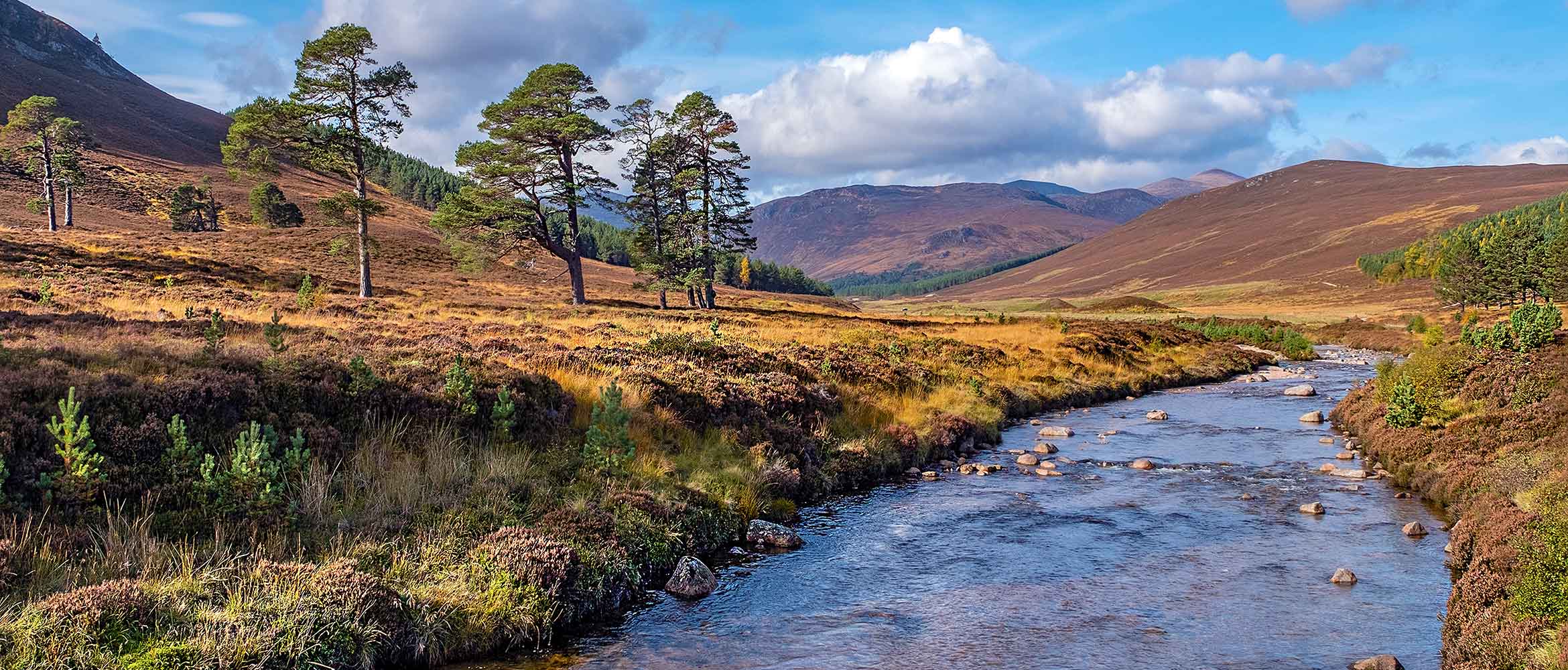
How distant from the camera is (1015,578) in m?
11.0

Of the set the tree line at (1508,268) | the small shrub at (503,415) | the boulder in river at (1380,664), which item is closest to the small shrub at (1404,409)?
the boulder in river at (1380,664)

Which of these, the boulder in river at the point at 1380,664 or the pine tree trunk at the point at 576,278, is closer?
the boulder in river at the point at 1380,664

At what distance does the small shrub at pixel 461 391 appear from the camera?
43.0ft

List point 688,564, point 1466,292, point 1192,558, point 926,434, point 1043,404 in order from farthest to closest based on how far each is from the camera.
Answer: point 1466,292 < point 1043,404 < point 926,434 < point 1192,558 < point 688,564

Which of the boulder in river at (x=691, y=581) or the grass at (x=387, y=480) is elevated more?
the grass at (x=387, y=480)

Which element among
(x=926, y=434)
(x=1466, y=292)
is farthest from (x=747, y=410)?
(x=1466, y=292)

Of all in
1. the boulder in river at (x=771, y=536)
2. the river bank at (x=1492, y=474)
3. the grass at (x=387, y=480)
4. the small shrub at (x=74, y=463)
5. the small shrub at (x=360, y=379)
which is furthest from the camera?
the boulder in river at (x=771, y=536)

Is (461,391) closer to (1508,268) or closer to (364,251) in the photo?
(364,251)

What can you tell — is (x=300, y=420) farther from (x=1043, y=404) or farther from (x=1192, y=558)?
(x=1043, y=404)

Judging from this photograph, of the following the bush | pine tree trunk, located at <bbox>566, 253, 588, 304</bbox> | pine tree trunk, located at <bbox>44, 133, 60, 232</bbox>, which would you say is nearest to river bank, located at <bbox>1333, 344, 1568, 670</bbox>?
pine tree trunk, located at <bbox>566, 253, 588, 304</bbox>

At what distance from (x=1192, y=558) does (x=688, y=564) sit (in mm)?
7121

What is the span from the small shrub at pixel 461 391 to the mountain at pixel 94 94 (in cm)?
14472

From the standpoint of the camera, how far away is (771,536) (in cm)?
1257

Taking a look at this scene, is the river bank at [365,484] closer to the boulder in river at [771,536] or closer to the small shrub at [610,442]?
the small shrub at [610,442]
